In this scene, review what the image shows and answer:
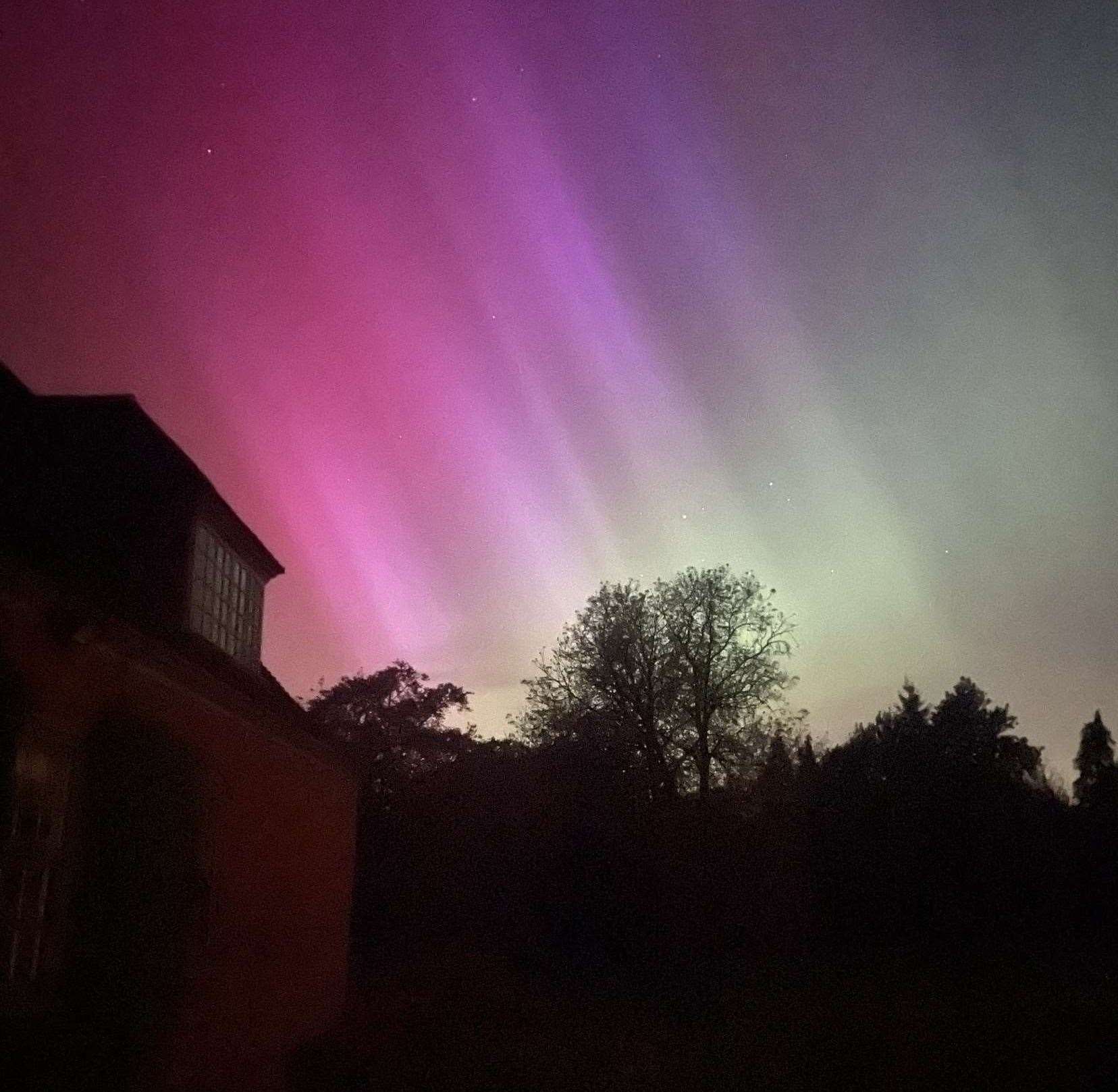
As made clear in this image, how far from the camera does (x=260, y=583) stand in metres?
14.7

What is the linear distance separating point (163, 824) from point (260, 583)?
22.3 ft

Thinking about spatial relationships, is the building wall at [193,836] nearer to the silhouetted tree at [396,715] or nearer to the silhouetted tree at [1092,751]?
the silhouetted tree at [396,715]

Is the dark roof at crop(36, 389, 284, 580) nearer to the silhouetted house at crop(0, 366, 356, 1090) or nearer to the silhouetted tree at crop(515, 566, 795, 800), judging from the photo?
the silhouetted house at crop(0, 366, 356, 1090)

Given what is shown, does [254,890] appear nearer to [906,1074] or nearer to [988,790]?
[906,1074]

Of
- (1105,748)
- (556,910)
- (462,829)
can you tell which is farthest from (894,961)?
(1105,748)

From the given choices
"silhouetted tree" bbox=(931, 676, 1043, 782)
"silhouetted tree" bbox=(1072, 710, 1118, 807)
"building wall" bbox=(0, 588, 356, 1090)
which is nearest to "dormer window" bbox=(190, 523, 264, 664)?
"building wall" bbox=(0, 588, 356, 1090)

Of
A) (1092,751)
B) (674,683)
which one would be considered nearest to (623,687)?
(674,683)

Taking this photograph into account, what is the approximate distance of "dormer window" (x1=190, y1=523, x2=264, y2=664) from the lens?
1192 cm

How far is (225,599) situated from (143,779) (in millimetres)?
5271

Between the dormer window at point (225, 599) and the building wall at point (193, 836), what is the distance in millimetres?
1507

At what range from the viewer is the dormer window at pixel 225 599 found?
1192cm

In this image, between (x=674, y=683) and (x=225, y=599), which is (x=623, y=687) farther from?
(x=225, y=599)

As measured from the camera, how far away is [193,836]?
878 cm

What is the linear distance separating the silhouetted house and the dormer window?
39mm
